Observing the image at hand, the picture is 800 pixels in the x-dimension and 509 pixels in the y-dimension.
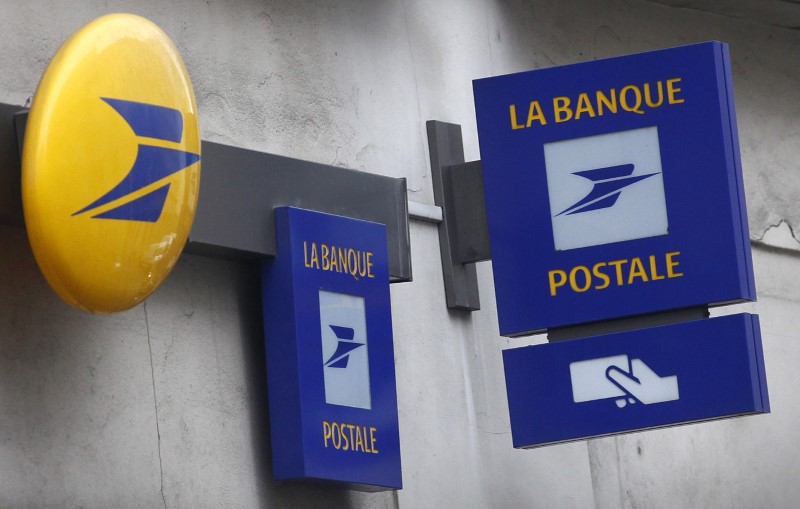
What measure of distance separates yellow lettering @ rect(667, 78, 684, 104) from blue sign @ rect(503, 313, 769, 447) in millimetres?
889

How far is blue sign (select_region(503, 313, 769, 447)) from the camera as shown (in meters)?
6.10

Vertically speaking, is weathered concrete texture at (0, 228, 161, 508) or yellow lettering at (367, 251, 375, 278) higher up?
yellow lettering at (367, 251, 375, 278)

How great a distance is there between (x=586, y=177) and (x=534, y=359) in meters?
0.76

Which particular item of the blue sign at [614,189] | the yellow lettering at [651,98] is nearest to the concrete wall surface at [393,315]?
the blue sign at [614,189]

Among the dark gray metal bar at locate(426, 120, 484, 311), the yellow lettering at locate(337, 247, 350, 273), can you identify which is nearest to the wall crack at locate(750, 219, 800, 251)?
the dark gray metal bar at locate(426, 120, 484, 311)

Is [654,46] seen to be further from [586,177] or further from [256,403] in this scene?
[256,403]

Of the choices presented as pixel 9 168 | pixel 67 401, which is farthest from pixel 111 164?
pixel 67 401

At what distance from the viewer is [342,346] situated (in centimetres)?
623

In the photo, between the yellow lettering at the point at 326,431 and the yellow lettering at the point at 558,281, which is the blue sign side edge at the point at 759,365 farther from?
the yellow lettering at the point at 326,431

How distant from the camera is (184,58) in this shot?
6113mm

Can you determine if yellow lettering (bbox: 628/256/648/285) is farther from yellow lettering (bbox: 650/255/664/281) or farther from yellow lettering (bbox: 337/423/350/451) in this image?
yellow lettering (bbox: 337/423/350/451)

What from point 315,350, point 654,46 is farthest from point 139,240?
point 654,46

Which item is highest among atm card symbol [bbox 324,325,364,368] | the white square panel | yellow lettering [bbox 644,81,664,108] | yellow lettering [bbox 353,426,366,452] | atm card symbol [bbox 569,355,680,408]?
yellow lettering [bbox 644,81,664,108]

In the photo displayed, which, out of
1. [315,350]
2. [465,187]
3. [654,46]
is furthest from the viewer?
[654,46]
